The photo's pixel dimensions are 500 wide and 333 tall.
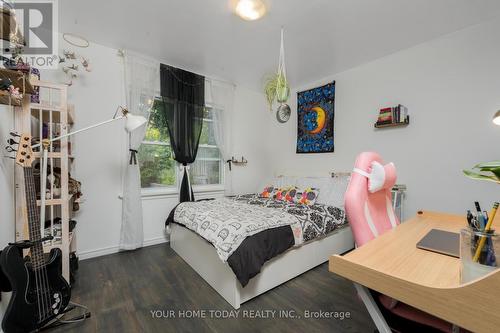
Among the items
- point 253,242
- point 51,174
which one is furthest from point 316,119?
point 51,174

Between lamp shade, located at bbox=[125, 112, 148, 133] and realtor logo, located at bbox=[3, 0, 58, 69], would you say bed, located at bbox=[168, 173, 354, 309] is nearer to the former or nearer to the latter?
lamp shade, located at bbox=[125, 112, 148, 133]

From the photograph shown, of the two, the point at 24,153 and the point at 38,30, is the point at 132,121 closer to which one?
the point at 24,153

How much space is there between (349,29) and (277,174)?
9.01ft

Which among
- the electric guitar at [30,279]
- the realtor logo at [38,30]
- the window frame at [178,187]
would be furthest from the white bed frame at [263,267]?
the realtor logo at [38,30]

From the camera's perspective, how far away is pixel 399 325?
91cm

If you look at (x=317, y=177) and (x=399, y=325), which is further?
(x=317, y=177)

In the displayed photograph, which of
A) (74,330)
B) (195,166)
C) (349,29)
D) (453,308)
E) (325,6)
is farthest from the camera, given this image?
(195,166)

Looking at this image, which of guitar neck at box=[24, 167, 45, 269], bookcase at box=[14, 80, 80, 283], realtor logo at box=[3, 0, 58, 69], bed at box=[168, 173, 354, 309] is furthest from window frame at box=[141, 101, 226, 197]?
guitar neck at box=[24, 167, 45, 269]

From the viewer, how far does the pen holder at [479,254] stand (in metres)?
0.61

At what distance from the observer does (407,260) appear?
826mm

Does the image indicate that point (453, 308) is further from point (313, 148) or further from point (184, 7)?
point (313, 148)

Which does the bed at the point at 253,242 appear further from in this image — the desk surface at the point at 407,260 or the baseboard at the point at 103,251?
the desk surface at the point at 407,260

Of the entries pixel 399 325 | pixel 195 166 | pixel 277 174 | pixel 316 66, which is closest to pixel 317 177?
pixel 277 174

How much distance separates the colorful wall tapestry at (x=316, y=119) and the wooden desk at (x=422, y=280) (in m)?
2.54
